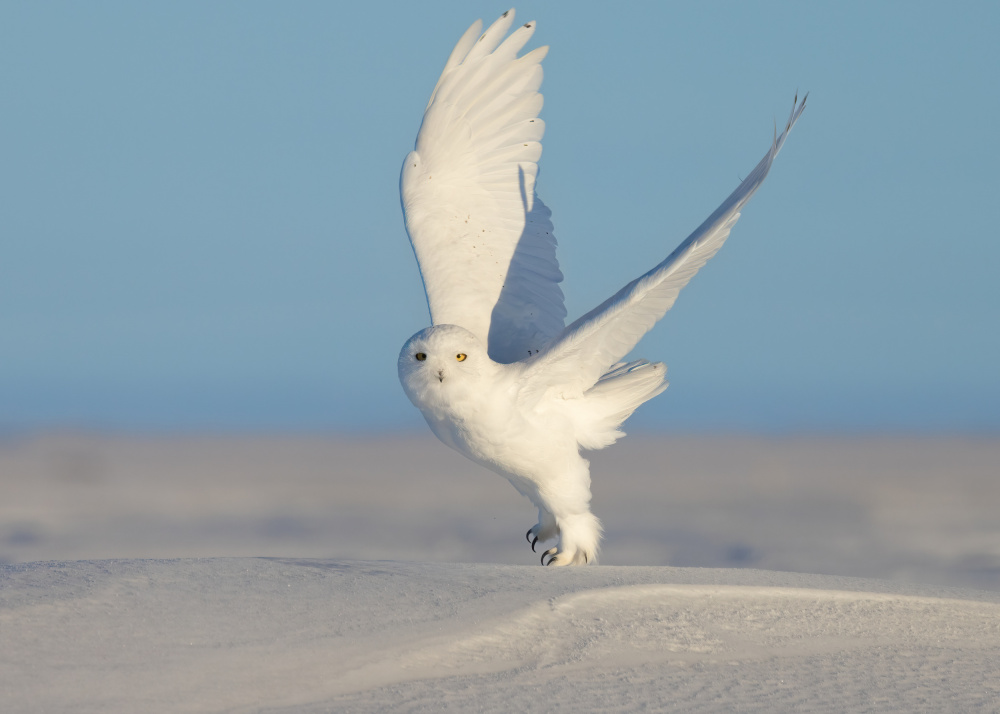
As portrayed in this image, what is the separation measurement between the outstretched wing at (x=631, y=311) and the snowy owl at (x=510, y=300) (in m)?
0.02

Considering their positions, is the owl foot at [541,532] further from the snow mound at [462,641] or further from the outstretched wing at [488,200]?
the snow mound at [462,641]

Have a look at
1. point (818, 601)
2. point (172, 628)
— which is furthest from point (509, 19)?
point (172, 628)

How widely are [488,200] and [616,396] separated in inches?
68.2

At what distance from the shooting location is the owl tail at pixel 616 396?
809 cm

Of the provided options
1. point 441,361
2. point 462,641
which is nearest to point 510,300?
point 441,361

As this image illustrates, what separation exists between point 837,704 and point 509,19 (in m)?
5.52

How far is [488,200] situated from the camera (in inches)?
335

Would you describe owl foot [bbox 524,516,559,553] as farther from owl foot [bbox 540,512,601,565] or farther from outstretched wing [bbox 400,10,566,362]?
outstretched wing [bbox 400,10,566,362]

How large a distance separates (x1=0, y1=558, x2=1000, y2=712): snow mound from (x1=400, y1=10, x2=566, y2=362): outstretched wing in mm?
2760

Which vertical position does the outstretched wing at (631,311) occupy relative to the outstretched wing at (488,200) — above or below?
below

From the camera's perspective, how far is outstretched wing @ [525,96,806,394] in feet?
19.9

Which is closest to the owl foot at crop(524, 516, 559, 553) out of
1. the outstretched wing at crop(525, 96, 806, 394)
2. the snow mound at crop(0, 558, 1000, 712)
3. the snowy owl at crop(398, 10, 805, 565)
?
the snowy owl at crop(398, 10, 805, 565)

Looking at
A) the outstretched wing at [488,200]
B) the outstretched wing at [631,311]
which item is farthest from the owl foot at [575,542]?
the outstretched wing at [488,200]

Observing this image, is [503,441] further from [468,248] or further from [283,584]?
[283,584]
